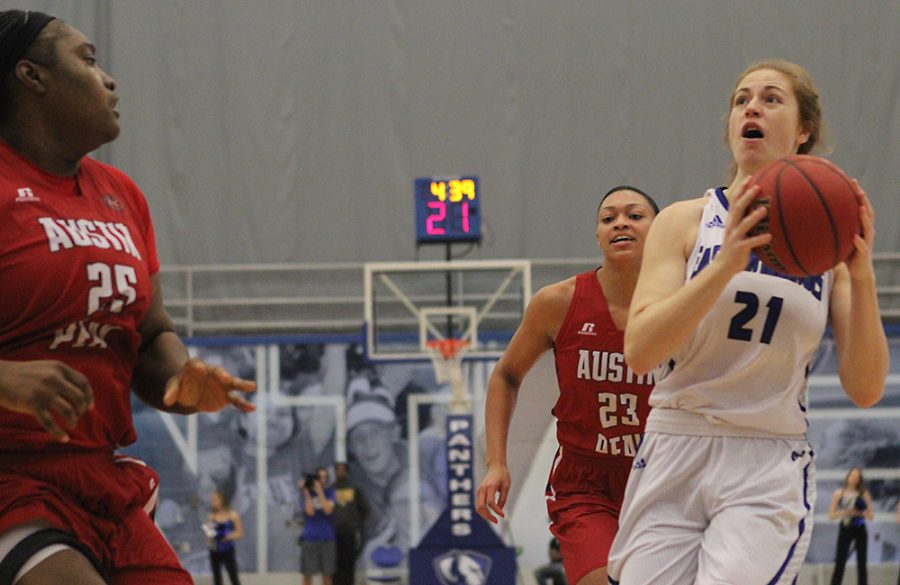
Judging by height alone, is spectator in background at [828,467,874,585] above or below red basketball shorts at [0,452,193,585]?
below

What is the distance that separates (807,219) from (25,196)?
5.95ft

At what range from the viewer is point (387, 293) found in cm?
1468

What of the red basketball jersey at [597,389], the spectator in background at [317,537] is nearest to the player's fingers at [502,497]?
the red basketball jersey at [597,389]

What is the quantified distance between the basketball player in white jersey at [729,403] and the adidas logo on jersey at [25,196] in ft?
4.82

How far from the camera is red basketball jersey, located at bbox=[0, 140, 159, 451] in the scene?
9.04 feet

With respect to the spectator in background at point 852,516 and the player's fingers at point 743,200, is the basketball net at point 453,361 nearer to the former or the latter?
the spectator in background at point 852,516

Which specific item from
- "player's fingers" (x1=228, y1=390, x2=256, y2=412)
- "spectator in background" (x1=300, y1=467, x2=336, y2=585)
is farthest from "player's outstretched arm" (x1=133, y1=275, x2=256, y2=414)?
"spectator in background" (x1=300, y1=467, x2=336, y2=585)

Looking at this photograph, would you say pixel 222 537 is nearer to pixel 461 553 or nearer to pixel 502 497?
pixel 461 553

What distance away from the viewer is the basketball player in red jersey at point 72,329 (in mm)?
2717

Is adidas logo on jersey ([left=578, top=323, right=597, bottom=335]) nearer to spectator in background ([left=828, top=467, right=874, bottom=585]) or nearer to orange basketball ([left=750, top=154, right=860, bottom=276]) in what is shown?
Result: orange basketball ([left=750, top=154, right=860, bottom=276])

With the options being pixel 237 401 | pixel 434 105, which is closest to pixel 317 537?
pixel 434 105

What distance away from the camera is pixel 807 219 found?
109 inches

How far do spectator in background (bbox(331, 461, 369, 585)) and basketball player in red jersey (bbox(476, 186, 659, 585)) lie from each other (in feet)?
29.1

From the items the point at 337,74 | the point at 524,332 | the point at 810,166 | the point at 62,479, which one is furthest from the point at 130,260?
the point at 337,74
